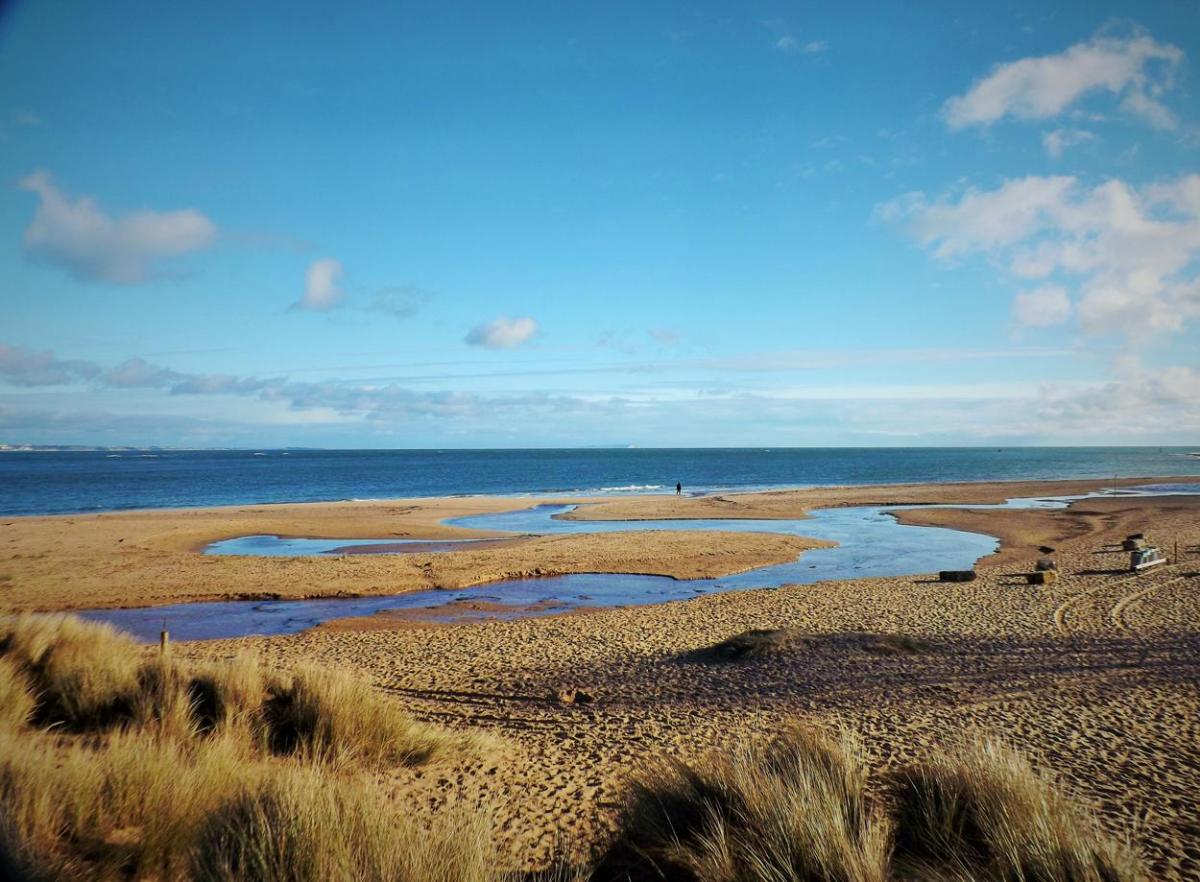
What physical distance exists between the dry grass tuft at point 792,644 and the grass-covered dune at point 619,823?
19.7 ft

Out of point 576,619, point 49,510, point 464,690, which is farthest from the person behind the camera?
point 49,510

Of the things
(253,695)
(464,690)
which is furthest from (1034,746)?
(253,695)

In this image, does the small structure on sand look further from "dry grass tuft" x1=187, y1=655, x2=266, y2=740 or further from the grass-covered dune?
"dry grass tuft" x1=187, y1=655, x2=266, y2=740

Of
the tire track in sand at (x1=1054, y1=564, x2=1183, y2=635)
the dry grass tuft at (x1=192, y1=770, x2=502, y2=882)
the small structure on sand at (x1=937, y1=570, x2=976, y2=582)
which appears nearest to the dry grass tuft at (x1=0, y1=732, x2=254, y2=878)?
the dry grass tuft at (x1=192, y1=770, x2=502, y2=882)

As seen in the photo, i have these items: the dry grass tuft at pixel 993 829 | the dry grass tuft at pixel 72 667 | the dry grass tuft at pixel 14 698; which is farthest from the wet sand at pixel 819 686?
the dry grass tuft at pixel 14 698

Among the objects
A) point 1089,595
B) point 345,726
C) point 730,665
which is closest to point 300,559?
point 730,665

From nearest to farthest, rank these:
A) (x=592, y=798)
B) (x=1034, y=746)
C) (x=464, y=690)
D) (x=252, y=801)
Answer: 1. (x=252, y=801)
2. (x=592, y=798)
3. (x=1034, y=746)
4. (x=464, y=690)

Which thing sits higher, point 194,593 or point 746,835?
point 746,835

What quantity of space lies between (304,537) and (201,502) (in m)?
25.8

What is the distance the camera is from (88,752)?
576cm

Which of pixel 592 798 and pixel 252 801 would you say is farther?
pixel 592 798

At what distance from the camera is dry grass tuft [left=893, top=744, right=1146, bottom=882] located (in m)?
4.13

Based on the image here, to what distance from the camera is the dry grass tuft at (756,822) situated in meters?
4.39

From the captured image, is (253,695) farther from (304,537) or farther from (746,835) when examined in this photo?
(304,537)
